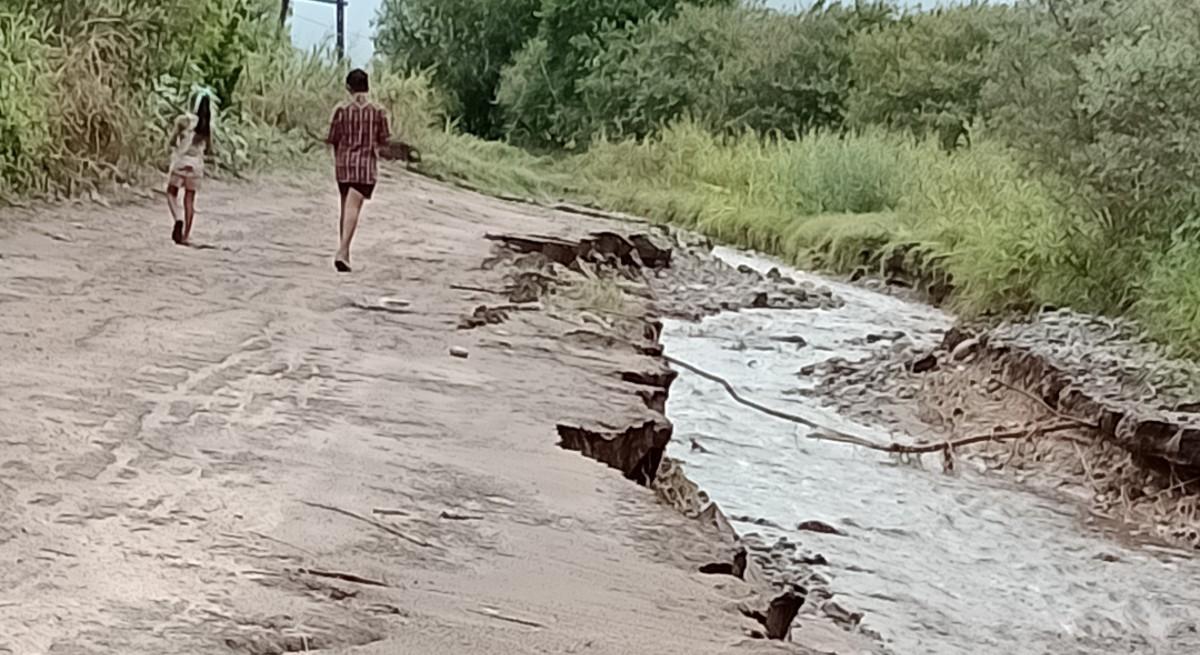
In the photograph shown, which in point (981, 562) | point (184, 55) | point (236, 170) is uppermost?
point (184, 55)

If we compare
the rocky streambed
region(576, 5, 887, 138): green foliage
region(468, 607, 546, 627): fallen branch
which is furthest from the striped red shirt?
region(576, 5, 887, 138): green foliage

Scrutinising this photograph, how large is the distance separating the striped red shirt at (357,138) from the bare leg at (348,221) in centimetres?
8

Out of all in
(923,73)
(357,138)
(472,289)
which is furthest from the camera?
(923,73)

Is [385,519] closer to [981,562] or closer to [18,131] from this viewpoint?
[981,562]

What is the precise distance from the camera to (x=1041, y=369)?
7.94m

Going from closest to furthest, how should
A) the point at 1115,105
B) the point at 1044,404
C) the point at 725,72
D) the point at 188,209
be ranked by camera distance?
the point at 188,209 → the point at 1044,404 → the point at 1115,105 → the point at 725,72

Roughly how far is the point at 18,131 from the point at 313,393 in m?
5.15

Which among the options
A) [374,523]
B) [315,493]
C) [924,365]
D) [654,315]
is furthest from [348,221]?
[374,523]

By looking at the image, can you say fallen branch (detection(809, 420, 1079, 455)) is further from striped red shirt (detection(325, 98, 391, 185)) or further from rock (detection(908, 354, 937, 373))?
striped red shirt (detection(325, 98, 391, 185))

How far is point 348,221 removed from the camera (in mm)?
6781

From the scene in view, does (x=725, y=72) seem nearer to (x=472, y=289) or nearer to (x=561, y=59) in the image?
(x=561, y=59)

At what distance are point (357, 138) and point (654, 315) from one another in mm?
1634

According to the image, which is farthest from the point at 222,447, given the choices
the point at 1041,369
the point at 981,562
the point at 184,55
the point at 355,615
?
the point at 184,55

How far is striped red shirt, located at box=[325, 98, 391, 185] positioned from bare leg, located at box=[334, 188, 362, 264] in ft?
0.28
